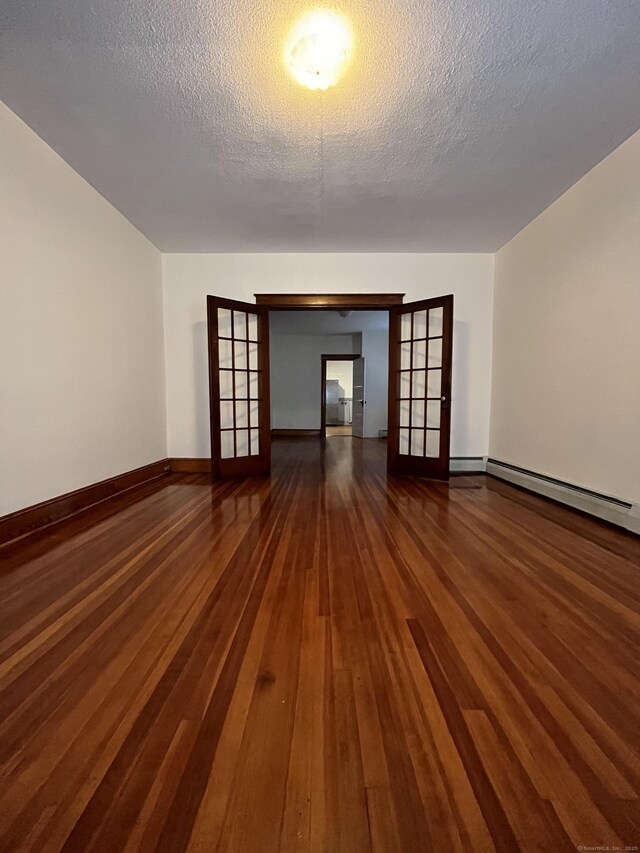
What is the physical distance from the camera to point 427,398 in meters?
4.11

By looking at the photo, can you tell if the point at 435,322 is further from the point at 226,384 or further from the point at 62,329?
the point at 62,329

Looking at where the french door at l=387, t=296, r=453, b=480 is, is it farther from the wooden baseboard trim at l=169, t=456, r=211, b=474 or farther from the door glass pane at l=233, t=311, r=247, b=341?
the wooden baseboard trim at l=169, t=456, r=211, b=474

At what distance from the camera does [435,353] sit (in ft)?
13.4

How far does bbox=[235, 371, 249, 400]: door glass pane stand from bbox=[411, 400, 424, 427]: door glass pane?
1997 millimetres

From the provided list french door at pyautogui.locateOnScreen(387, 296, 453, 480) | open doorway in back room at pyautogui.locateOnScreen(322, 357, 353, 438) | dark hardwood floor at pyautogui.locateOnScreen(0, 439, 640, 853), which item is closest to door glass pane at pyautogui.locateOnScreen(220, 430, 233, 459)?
french door at pyautogui.locateOnScreen(387, 296, 453, 480)

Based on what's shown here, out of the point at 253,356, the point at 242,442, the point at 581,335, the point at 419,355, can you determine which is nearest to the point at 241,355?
the point at 253,356

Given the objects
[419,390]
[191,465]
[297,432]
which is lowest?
[297,432]

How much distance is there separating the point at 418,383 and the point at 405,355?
1.28ft

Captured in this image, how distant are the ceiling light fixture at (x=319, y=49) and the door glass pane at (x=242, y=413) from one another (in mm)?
2957

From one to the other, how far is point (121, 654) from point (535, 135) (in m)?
3.49

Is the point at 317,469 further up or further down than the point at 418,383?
further down

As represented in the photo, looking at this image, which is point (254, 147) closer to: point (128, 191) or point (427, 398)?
point (128, 191)

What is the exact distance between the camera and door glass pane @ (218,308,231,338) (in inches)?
157

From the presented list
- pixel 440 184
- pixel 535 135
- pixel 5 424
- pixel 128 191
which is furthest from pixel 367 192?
pixel 5 424
